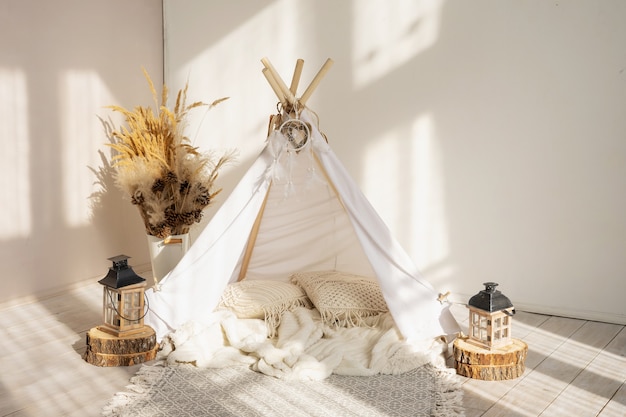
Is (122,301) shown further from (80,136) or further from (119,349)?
(80,136)

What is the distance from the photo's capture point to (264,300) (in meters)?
3.05

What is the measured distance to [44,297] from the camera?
3674 millimetres

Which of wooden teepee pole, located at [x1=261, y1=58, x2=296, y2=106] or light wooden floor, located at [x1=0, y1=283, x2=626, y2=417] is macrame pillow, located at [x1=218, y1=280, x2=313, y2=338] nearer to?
light wooden floor, located at [x1=0, y1=283, x2=626, y2=417]

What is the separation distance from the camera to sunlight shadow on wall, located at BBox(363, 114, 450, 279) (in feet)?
11.7

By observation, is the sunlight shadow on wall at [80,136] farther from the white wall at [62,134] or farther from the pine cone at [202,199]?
the pine cone at [202,199]

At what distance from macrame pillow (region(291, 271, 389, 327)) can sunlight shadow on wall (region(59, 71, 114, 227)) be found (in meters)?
1.47

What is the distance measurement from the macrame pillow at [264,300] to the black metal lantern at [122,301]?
467mm

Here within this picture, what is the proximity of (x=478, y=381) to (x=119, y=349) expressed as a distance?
4.58 feet

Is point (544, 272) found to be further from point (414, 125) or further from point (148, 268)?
point (148, 268)

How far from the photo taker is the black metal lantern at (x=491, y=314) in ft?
8.34

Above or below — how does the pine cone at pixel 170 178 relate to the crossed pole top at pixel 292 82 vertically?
below

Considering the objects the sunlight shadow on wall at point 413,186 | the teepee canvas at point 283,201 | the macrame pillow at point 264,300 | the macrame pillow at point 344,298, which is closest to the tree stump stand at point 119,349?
the teepee canvas at point 283,201

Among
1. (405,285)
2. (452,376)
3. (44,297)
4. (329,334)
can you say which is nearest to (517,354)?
(452,376)

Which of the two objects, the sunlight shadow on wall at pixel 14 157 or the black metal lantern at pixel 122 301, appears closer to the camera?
the black metal lantern at pixel 122 301
